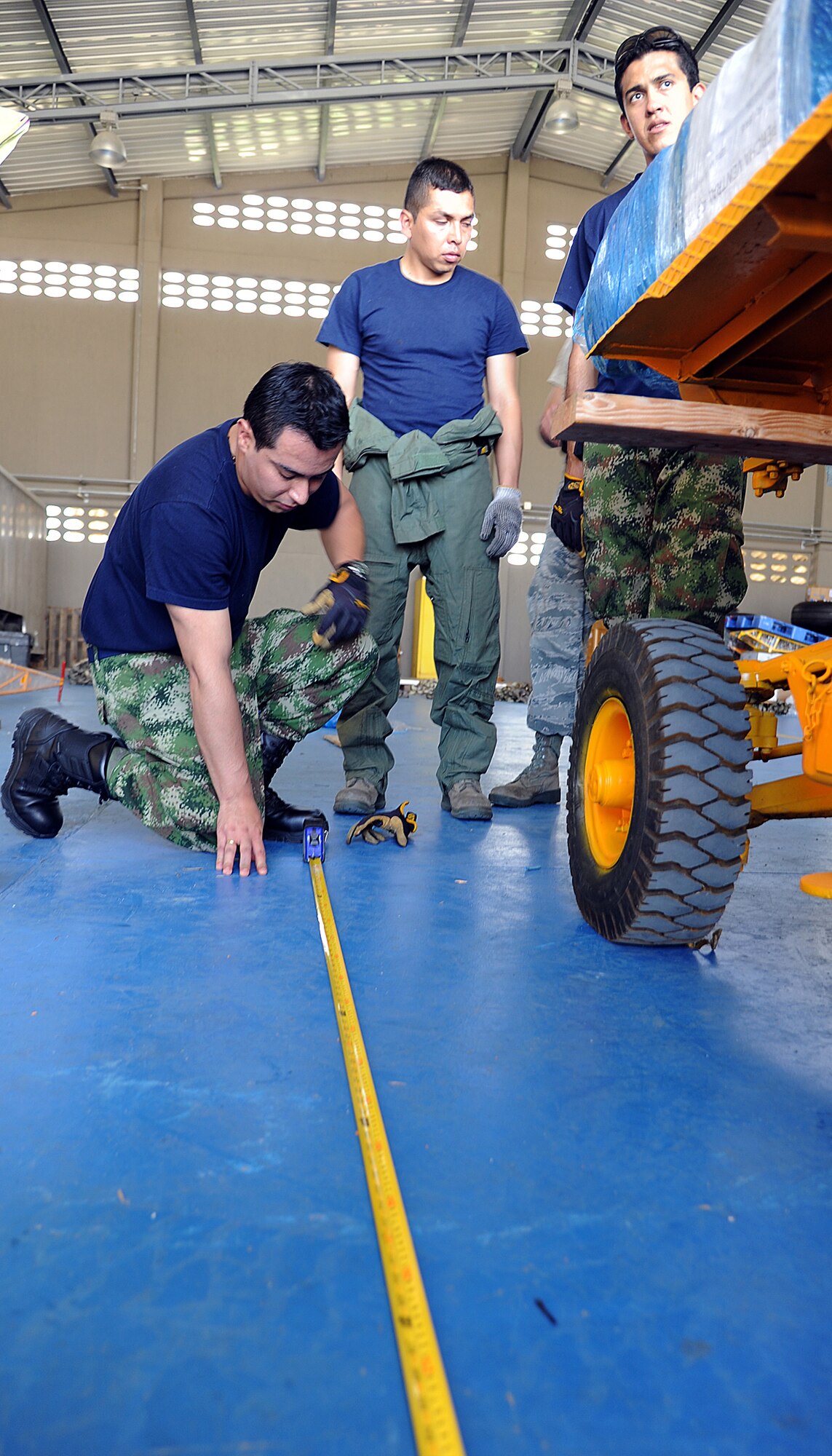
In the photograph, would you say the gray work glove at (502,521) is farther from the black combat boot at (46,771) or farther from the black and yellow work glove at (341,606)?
the black combat boot at (46,771)

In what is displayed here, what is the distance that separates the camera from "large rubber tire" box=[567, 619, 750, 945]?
1541 mm

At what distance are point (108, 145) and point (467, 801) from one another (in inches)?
398

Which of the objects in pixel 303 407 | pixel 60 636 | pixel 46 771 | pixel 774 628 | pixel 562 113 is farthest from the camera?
pixel 60 636

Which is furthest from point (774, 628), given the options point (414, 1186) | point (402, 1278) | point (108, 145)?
point (108, 145)

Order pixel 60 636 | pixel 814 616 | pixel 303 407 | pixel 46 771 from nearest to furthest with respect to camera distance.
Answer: pixel 303 407, pixel 46 771, pixel 814 616, pixel 60 636

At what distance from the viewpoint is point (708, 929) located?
1.67 m

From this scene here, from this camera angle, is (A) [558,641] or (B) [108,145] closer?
(A) [558,641]

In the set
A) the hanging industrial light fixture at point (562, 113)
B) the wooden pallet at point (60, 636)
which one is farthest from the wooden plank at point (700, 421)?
the wooden pallet at point (60, 636)

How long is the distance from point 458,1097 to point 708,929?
0.69 m

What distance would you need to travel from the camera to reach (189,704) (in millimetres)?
2393

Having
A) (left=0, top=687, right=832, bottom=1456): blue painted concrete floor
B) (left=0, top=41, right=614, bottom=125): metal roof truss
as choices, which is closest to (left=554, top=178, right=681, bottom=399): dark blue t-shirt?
(left=0, top=687, right=832, bottom=1456): blue painted concrete floor

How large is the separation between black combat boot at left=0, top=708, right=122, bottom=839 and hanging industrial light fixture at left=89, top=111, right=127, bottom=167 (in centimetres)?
993

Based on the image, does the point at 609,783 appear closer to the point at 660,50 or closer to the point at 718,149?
the point at 718,149

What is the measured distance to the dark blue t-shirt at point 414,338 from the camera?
117 inches
